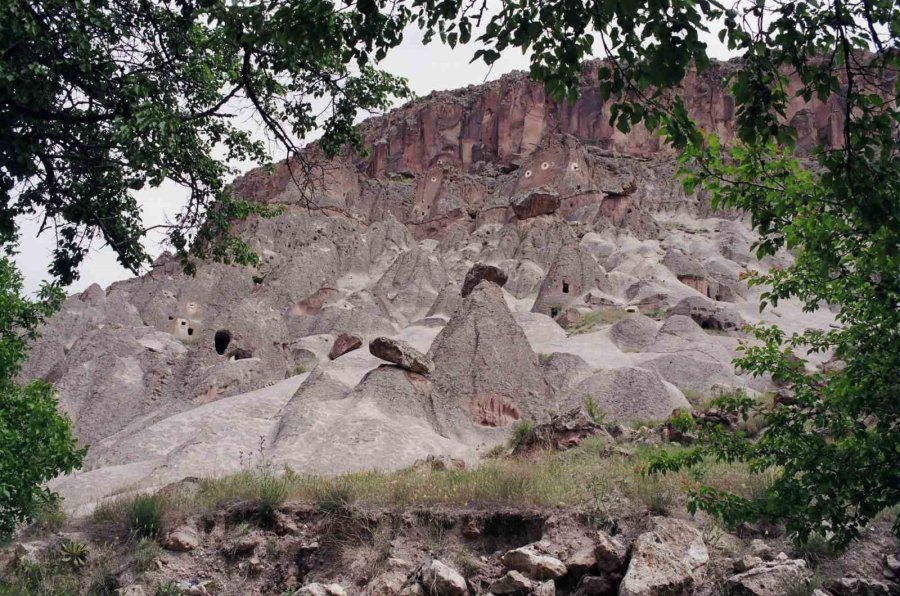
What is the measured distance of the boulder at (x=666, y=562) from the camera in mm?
7023

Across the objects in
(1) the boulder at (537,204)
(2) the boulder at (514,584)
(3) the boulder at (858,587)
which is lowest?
(3) the boulder at (858,587)

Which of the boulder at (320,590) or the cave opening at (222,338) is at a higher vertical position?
the cave opening at (222,338)

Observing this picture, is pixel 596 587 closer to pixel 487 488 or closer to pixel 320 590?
pixel 487 488

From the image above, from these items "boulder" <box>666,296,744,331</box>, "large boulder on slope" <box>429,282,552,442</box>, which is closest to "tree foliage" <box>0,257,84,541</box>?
"large boulder on slope" <box>429,282,552,442</box>

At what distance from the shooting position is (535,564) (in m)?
7.63

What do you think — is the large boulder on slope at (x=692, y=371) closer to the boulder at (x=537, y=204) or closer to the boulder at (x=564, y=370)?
the boulder at (x=564, y=370)

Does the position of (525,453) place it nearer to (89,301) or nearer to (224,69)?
(224,69)

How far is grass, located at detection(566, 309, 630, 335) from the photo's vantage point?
3660 cm

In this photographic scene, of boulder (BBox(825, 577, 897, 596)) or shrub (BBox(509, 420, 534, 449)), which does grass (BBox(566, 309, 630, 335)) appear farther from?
boulder (BBox(825, 577, 897, 596))

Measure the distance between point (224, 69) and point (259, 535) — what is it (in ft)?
17.8

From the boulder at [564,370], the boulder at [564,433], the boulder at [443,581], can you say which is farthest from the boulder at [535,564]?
the boulder at [564,370]

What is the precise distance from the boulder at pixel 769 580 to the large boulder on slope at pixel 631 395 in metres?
13.9

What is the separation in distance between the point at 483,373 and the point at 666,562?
45.3 ft

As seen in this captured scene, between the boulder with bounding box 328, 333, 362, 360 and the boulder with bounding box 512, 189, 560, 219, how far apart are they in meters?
33.5
